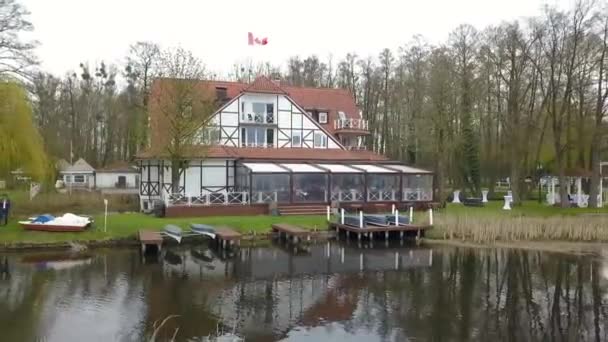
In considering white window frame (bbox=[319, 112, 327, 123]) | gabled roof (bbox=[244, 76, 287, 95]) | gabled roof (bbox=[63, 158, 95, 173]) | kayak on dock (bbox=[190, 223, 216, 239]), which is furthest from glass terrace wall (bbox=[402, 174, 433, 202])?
gabled roof (bbox=[63, 158, 95, 173])

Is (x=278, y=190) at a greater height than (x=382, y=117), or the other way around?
(x=382, y=117)

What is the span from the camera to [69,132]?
4625 centimetres

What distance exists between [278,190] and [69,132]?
88.6 feet

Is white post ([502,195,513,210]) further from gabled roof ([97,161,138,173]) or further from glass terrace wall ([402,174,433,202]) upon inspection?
gabled roof ([97,161,138,173])

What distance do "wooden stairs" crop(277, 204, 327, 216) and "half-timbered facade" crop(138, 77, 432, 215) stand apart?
1.54 feet

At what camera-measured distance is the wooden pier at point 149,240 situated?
18922 millimetres

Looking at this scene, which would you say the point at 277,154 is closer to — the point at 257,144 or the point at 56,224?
the point at 257,144

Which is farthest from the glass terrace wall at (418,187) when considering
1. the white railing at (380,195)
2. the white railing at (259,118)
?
the white railing at (259,118)

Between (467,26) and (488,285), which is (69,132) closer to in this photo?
(467,26)

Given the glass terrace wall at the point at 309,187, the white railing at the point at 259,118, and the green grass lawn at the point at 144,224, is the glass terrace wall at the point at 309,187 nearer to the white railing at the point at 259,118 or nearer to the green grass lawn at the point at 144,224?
the green grass lawn at the point at 144,224

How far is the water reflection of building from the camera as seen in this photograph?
11750 mm

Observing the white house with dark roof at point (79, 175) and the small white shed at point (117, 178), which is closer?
the small white shed at point (117, 178)

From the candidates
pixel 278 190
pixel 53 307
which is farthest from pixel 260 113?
pixel 53 307

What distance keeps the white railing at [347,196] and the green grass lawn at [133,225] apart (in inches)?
119
